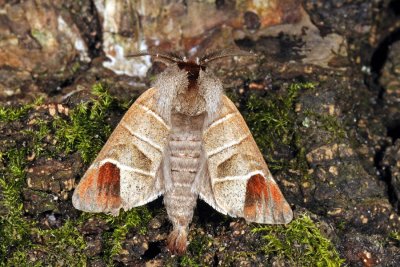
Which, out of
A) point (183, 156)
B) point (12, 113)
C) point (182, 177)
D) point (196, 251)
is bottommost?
point (196, 251)

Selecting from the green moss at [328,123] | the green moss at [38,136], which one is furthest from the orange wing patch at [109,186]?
the green moss at [328,123]

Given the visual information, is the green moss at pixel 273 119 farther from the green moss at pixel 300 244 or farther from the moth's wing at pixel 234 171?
the green moss at pixel 300 244

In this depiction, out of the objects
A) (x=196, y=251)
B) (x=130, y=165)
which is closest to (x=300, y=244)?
(x=196, y=251)

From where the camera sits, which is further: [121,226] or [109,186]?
[109,186]

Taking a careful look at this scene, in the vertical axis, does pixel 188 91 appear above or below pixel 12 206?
above

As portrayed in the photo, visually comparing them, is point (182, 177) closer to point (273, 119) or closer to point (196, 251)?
point (196, 251)

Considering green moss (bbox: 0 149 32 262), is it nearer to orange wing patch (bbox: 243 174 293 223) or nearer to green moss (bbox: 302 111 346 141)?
orange wing patch (bbox: 243 174 293 223)

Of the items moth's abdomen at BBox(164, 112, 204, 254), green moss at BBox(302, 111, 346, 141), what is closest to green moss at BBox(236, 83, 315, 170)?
green moss at BBox(302, 111, 346, 141)
